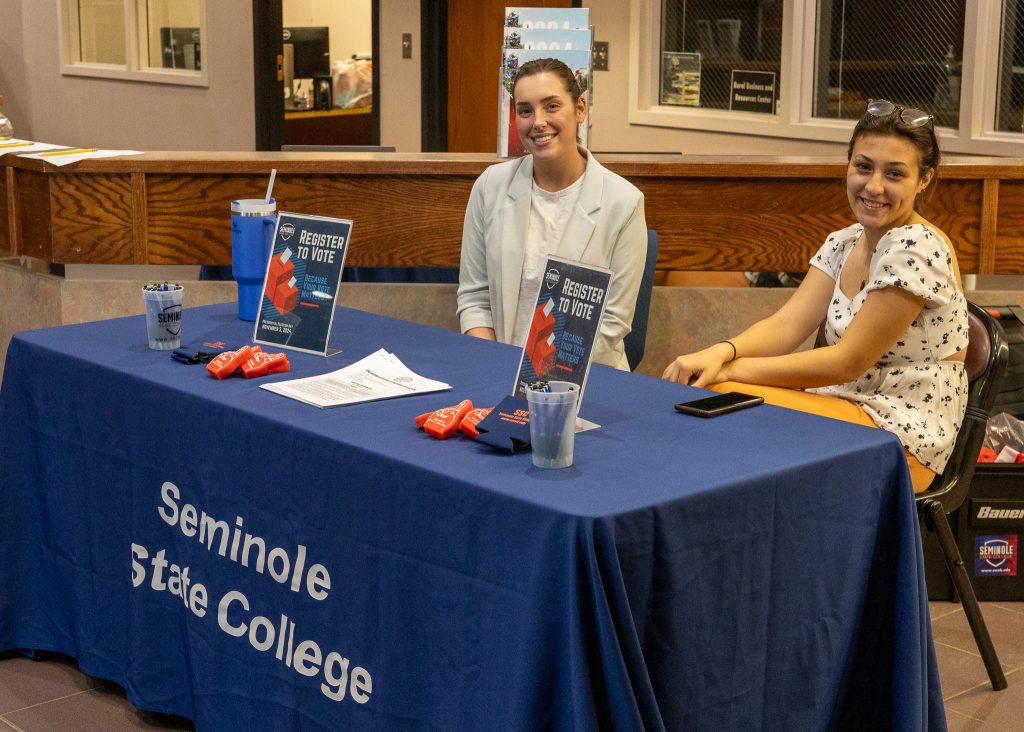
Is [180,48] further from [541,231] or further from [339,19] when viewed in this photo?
[541,231]

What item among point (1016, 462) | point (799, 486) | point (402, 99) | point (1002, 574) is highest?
point (402, 99)

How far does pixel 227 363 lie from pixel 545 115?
1050 millimetres

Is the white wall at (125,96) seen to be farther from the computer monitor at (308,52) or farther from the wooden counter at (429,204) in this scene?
the wooden counter at (429,204)

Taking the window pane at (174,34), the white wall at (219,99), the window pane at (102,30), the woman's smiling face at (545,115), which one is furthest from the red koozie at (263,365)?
the window pane at (102,30)

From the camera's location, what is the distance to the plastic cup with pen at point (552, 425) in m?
1.89

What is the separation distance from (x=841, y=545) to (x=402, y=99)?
638cm

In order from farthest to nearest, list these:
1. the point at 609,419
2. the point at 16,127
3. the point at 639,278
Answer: the point at 16,127
the point at 639,278
the point at 609,419

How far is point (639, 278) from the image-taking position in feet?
10.7

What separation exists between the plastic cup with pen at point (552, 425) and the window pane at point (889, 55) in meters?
4.87

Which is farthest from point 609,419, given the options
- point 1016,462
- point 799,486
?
point 1016,462

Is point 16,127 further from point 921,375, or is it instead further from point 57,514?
point 921,375

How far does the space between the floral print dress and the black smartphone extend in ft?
1.71

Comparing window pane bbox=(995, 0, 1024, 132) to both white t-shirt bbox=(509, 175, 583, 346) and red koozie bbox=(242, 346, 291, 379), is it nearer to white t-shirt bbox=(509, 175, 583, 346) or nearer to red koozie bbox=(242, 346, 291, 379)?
white t-shirt bbox=(509, 175, 583, 346)

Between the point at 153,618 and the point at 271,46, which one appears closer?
the point at 153,618
